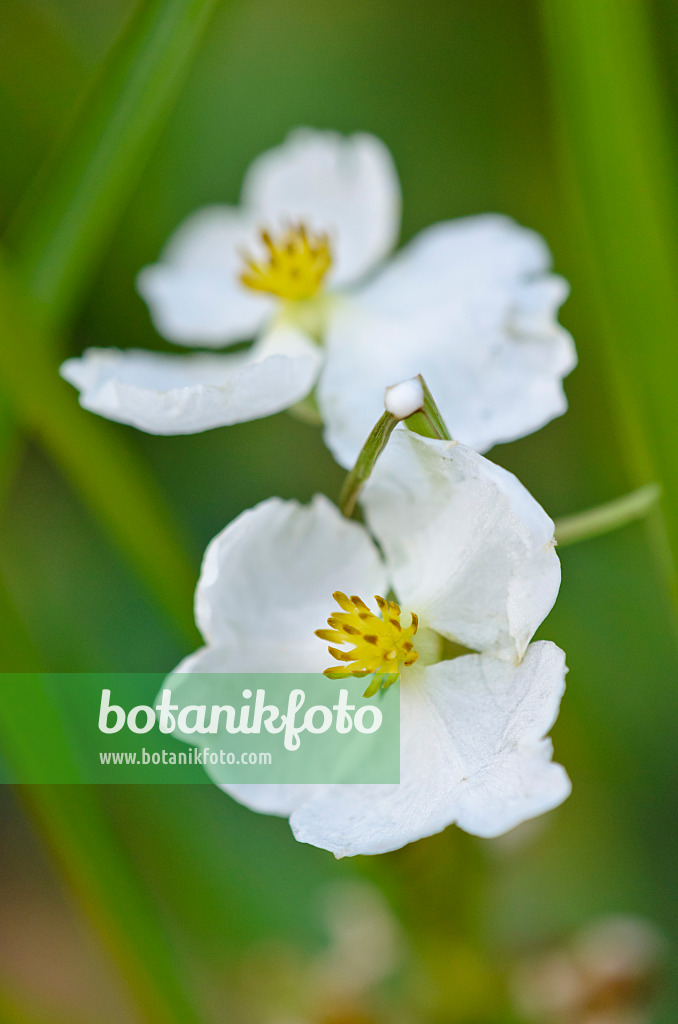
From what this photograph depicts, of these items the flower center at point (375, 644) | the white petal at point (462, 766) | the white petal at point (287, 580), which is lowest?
the white petal at point (462, 766)

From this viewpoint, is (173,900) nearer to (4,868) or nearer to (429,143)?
(4,868)

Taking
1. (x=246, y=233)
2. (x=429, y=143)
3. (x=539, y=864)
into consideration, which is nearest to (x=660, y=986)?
(x=539, y=864)

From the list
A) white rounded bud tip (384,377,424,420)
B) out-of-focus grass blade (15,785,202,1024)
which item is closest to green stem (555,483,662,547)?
white rounded bud tip (384,377,424,420)

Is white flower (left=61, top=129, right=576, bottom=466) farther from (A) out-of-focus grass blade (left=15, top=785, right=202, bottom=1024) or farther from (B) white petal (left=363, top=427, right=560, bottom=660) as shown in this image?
(A) out-of-focus grass blade (left=15, top=785, right=202, bottom=1024)

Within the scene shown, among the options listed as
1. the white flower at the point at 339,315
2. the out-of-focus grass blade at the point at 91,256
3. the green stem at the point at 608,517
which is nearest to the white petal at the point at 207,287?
the white flower at the point at 339,315

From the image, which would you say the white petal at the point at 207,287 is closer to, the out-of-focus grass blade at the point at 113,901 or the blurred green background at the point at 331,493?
the blurred green background at the point at 331,493

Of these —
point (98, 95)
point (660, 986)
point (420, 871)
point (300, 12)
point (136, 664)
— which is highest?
point (300, 12)
